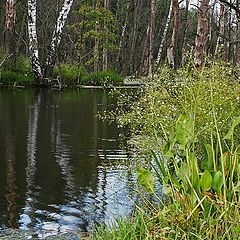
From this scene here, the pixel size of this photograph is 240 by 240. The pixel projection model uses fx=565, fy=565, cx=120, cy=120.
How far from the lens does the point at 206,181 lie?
3863 mm

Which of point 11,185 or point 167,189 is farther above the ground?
point 167,189

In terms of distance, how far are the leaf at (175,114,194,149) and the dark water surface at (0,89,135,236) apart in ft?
5.20

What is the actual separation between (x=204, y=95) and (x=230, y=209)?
2.01m

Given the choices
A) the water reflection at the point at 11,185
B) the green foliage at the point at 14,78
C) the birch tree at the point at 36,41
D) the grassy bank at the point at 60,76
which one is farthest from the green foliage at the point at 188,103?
the green foliage at the point at 14,78

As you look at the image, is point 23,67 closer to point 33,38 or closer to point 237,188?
point 33,38

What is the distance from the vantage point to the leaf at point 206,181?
12.6 ft

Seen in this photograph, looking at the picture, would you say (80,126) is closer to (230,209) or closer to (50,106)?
(50,106)

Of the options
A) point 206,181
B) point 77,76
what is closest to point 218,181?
point 206,181

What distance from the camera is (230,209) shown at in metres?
3.81

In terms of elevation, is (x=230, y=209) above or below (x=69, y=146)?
above

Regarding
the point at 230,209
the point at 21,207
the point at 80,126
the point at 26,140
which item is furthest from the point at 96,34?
the point at 230,209

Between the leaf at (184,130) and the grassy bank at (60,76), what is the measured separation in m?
17.8

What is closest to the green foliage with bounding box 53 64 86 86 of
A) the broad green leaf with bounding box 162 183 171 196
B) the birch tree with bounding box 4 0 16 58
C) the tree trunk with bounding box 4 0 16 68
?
the tree trunk with bounding box 4 0 16 68

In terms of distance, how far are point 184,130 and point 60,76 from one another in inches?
791
